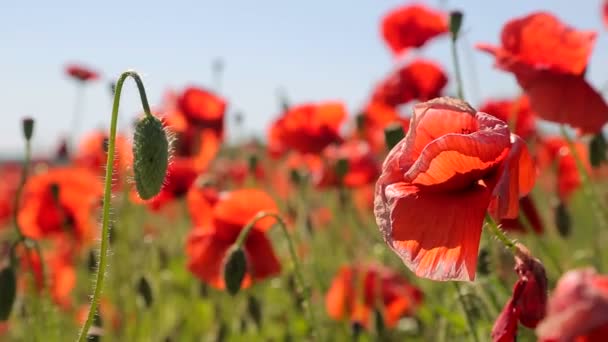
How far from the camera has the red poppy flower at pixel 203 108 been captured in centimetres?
405

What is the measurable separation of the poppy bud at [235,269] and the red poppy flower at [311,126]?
1.74 metres

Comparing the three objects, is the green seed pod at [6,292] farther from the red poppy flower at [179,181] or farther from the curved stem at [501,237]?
the red poppy flower at [179,181]

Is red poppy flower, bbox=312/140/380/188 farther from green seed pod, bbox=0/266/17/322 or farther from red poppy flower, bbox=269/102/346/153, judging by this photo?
green seed pod, bbox=0/266/17/322

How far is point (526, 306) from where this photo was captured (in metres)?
1.08

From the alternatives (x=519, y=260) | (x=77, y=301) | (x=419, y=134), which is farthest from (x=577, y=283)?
(x=77, y=301)

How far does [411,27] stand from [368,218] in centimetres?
233

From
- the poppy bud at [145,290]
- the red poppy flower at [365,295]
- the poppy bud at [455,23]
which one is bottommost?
the red poppy flower at [365,295]

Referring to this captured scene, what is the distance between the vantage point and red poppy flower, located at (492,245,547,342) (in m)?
1.07

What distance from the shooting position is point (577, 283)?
70cm

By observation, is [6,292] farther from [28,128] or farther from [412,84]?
[412,84]

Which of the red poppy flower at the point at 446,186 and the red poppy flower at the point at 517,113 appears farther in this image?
the red poppy flower at the point at 517,113

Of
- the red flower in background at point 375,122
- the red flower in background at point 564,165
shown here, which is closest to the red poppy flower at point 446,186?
the red flower in background at point 375,122

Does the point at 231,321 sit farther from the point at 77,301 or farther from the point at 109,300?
the point at 77,301

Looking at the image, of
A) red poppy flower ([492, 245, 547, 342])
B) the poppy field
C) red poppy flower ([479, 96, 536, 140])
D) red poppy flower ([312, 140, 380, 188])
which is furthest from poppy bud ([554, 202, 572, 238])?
red poppy flower ([492, 245, 547, 342])
